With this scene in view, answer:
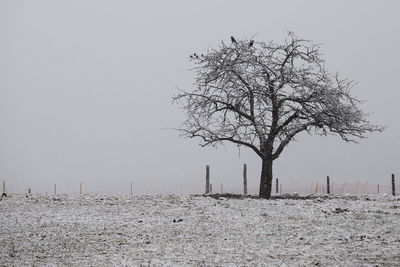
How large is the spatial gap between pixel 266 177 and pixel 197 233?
11.2 meters

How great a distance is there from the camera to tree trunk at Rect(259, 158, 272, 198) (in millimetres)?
25766

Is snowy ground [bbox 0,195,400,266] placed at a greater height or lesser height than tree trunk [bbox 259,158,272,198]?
lesser

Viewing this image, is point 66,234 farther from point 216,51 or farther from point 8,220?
point 216,51

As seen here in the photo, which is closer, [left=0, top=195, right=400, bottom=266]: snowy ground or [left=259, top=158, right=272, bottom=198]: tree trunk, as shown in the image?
[left=0, top=195, right=400, bottom=266]: snowy ground

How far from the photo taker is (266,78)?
2539 cm

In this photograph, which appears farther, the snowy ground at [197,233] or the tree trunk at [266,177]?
the tree trunk at [266,177]

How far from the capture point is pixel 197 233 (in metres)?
15.2

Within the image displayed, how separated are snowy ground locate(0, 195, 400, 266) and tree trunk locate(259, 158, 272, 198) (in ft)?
12.9

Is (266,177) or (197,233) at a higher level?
(266,177)

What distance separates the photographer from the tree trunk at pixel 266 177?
84.5 ft

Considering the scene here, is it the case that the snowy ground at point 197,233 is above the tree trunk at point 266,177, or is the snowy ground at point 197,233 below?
below

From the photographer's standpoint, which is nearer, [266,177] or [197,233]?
[197,233]

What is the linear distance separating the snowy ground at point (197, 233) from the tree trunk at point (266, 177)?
3926 mm

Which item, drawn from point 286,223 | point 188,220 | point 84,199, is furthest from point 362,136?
point 84,199
